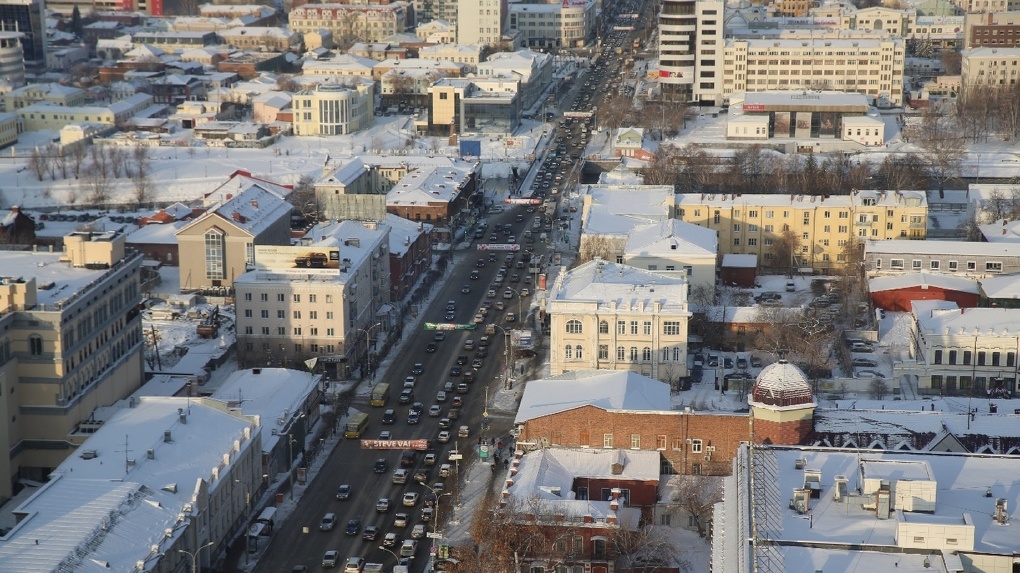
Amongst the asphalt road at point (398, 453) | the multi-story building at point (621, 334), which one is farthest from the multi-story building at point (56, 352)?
the multi-story building at point (621, 334)

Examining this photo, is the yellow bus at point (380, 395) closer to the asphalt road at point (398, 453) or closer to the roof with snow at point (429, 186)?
the asphalt road at point (398, 453)

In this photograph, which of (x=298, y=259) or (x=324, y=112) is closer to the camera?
(x=298, y=259)

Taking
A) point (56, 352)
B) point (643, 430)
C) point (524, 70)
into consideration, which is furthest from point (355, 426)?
point (524, 70)

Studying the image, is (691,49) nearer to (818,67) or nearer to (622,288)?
(818,67)

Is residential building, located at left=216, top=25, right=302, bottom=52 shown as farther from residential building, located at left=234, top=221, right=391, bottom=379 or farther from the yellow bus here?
the yellow bus

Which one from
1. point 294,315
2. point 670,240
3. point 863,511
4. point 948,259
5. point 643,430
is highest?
point 863,511

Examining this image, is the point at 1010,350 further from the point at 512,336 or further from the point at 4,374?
the point at 4,374

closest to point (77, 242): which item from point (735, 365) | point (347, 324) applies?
point (347, 324)

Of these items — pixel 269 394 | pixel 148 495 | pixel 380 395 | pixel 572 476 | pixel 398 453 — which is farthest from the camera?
pixel 380 395
